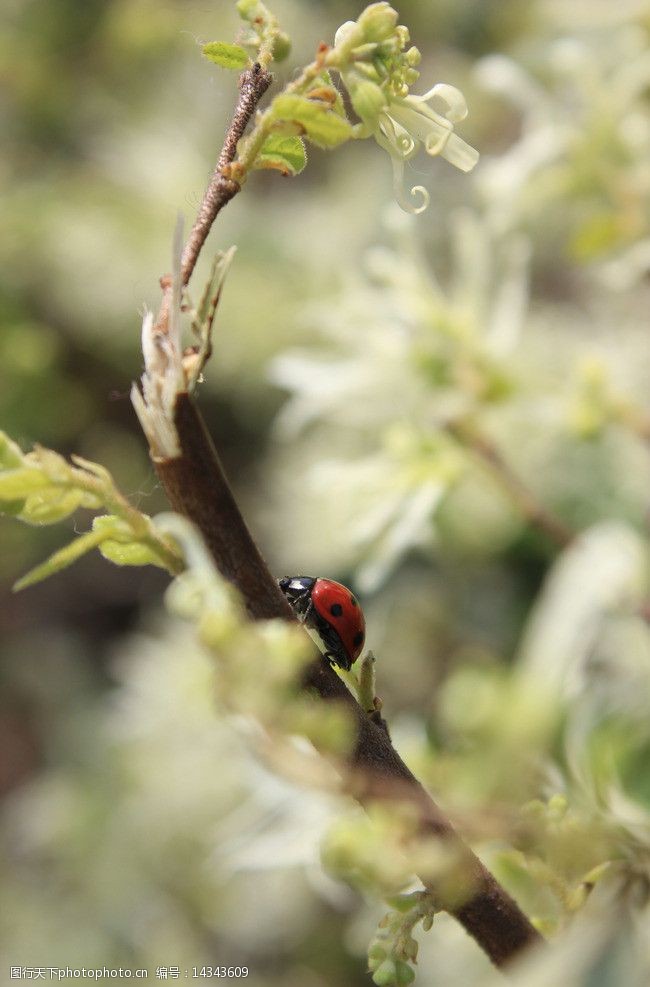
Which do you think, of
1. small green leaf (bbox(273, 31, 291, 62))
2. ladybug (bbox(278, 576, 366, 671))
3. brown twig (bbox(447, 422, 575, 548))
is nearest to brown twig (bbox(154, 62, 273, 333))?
small green leaf (bbox(273, 31, 291, 62))

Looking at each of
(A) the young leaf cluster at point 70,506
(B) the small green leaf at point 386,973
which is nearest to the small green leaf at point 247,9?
(A) the young leaf cluster at point 70,506

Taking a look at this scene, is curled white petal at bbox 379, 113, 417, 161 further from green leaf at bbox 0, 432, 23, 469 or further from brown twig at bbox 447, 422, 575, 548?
brown twig at bbox 447, 422, 575, 548

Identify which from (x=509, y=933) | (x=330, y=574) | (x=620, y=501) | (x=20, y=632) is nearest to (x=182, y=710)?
(x=330, y=574)

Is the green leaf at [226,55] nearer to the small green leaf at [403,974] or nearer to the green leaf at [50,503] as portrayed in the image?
the green leaf at [50,503]

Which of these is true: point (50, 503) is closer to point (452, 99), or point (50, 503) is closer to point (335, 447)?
point (452, 99)

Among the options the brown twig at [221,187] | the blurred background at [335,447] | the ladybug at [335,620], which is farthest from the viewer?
the blurred background at [335,447]

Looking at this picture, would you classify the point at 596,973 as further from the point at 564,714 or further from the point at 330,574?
the point at 330,574
